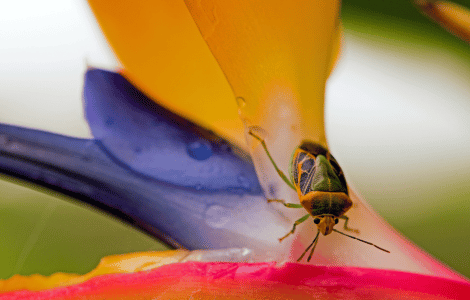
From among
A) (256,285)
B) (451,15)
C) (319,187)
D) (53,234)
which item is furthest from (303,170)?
(451,15)

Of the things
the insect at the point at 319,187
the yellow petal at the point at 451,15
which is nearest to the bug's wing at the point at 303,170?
the insect at the point at 319,187

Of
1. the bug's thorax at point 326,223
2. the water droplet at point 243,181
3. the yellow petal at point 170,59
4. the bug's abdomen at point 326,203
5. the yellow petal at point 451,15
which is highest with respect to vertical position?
the yellow petal at point 170,59

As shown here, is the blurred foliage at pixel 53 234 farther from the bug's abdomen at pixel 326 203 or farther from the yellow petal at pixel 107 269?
the bug's abdomen at pixel 326 203

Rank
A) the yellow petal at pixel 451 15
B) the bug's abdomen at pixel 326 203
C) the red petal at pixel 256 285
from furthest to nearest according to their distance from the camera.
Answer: the yellow petal at pixel 451 15
the bug's abdomen at pixel 326 203
the red petal at pixel 256 285

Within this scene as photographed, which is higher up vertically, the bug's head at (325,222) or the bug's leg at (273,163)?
the bug's leg at (273,163)

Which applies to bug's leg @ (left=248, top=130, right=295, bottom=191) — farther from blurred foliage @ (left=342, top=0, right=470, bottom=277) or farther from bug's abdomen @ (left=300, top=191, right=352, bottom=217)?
blurred foliage @ (left=342, top=0, right=470, bottom=277)

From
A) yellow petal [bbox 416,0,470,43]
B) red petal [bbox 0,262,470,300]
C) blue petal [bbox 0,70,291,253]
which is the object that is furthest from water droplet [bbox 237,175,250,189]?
yellow petal [bbox 416,0,470,43]

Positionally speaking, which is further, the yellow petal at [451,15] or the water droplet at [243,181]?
the yellow petal at [451,15]

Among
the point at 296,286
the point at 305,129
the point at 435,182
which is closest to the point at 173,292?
the point at 296,286
